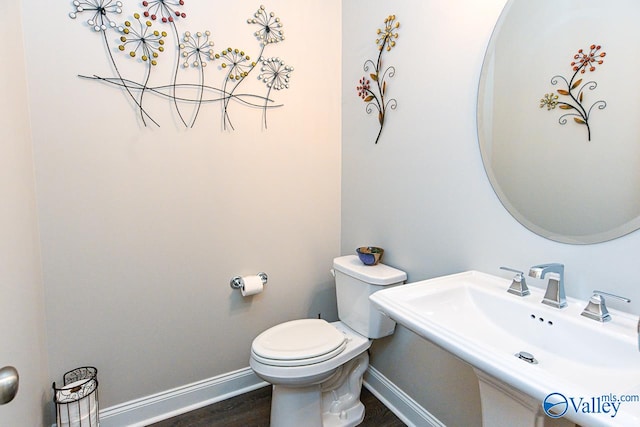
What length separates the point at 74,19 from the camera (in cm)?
139

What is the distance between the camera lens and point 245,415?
1738 millimetres

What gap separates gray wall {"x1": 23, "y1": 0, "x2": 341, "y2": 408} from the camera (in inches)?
55.9

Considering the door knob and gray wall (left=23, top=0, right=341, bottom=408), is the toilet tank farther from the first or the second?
the door knob

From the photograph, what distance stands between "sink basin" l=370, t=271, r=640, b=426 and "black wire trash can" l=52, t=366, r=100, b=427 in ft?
4.55

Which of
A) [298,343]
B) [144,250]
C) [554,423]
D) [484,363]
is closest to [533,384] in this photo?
[484,363]

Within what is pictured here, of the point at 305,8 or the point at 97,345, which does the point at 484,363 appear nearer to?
the point at 97,345

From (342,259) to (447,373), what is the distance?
2.51ft

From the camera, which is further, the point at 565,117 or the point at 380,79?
the point at 380,79

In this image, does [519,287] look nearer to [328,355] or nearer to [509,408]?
[509,408]

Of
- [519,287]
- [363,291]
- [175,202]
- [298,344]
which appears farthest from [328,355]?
[175,202]

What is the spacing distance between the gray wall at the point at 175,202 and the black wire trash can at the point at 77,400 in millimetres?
56

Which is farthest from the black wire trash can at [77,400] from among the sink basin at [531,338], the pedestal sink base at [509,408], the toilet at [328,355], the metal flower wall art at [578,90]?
the metal flower wall art at [578,90]

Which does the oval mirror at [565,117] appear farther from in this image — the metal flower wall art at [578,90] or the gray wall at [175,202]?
the gray wall at [175,202]

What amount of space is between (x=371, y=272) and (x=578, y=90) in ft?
3.56
